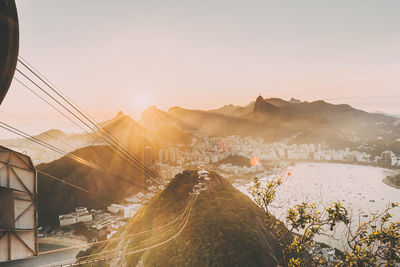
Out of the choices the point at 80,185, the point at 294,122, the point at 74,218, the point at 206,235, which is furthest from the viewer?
the point at 294,122

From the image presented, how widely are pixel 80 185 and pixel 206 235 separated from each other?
143ft

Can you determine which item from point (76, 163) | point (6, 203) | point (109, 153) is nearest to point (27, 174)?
point (6, 203)

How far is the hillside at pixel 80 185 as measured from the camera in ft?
129

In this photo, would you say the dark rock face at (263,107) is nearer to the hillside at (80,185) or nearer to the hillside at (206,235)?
the hillside at (80,185)

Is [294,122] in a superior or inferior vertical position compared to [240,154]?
superior

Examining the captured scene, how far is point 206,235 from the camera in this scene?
15.6 metres

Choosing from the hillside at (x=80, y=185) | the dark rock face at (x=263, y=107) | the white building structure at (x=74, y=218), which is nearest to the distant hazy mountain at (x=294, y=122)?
the dark rock face at (x=263, y=107)

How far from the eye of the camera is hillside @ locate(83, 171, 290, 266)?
1377cm

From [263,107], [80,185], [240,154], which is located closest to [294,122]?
[263,107]

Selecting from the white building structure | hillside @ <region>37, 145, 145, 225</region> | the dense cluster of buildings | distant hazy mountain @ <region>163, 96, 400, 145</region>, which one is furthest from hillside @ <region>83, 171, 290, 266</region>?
distant hazy mountain @ <region>163, 96, 400, 145</region>

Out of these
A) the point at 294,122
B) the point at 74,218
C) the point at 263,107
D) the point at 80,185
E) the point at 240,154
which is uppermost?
the point at 263,107

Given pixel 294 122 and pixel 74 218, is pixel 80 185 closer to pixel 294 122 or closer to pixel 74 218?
pixel 74 218

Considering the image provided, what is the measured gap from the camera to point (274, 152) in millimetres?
Result: 92062

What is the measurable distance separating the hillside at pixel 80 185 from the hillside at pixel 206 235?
27820 mm
